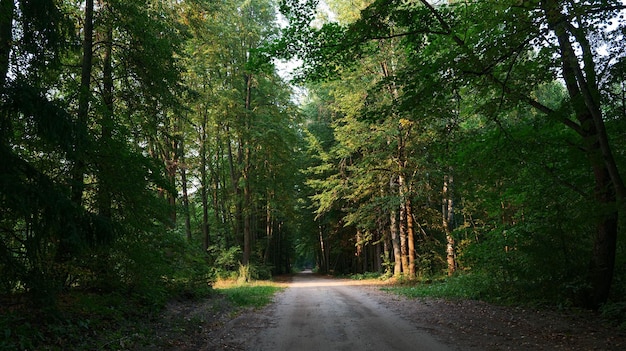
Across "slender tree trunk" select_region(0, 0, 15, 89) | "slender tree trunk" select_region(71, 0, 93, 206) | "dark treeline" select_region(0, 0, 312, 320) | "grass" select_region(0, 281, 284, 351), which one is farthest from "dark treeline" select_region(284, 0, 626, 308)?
"grass" select_region(0, 281, 284, 351)

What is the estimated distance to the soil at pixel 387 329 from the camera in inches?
245

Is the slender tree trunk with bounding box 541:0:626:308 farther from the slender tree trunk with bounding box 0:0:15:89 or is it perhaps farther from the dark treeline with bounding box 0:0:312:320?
the slender tree trunk with bounding box 0:0:15:89

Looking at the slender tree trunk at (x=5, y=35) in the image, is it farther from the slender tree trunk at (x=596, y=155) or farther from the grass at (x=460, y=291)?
the grass at (x=460, y=291)

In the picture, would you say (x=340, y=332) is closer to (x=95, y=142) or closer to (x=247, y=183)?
(x=95, y=142)

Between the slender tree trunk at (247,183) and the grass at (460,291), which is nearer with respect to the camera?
the grass at (460,291)

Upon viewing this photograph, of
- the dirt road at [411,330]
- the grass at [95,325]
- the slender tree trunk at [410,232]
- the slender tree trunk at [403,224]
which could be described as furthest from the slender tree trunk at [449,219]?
the grass at [95,325]

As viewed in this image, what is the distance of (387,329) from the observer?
7.55m

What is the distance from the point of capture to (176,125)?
18.5 meters

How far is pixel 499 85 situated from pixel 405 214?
40.7ft

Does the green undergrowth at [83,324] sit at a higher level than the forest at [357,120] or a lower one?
lower

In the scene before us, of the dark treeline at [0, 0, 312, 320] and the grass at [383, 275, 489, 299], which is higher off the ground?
the dark treeline at [0, 0, 312, 320]

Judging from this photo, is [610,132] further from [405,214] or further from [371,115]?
[405,214]

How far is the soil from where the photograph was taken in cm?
623

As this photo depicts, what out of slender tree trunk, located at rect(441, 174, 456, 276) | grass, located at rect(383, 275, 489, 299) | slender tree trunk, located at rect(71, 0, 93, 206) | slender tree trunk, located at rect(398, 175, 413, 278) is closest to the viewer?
slender tree trunk, located at rect(71, 0, 93, 206)
